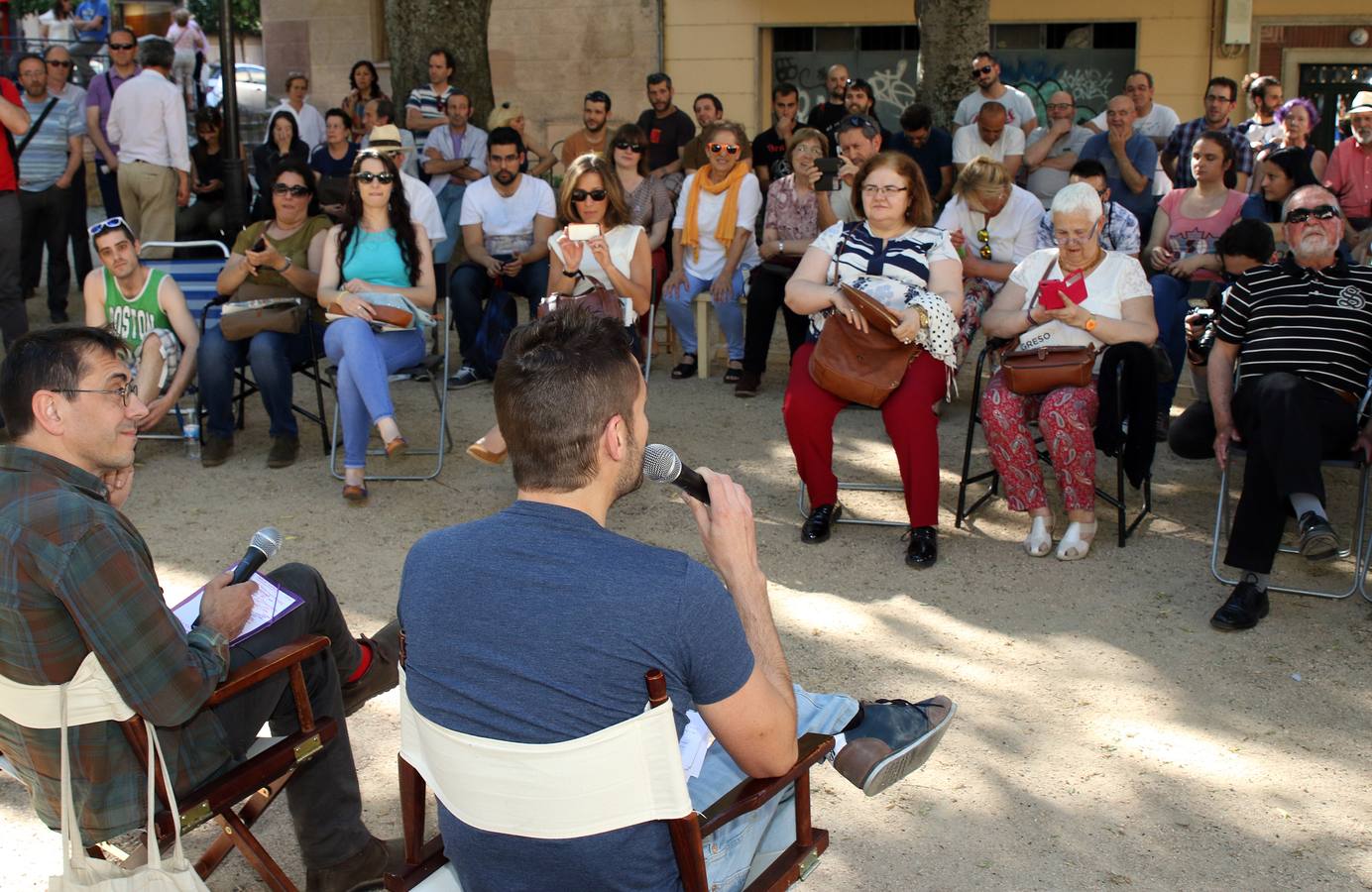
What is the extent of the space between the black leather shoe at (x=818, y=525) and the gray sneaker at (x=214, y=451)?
2975mm

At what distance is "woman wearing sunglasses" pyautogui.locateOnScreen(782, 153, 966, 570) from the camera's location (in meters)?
5.30

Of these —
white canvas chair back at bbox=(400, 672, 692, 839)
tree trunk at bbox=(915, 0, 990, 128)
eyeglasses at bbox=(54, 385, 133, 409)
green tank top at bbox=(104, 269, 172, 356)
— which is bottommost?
white canvas chair back at bbox=(400, 672, 692, 839)

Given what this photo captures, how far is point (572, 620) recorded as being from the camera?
2.03m

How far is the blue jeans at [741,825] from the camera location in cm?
241

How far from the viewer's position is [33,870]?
3.30 metres

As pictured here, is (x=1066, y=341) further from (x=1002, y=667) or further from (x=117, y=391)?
(x=117, y=391)

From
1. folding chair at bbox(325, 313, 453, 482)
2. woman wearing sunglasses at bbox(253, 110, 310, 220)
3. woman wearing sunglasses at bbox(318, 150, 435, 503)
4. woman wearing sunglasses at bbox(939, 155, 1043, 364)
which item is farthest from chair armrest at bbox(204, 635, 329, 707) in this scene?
woman wearing sunglasses at bbox(253, 110, 310, 220)

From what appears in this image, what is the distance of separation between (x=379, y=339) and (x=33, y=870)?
3.35 m

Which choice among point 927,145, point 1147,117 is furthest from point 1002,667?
point 1147,117

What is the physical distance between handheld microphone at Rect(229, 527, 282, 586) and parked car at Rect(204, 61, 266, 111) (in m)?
Answer: 18.3

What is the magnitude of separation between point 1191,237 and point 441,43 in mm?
6233

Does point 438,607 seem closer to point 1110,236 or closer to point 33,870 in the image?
point 33,870

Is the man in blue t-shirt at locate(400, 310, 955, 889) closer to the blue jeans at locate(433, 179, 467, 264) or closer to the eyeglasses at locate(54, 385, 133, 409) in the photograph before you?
the eyeglasses at locate(54, 385, 133, 409)

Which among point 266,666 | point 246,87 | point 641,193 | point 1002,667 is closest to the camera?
point 266,666
